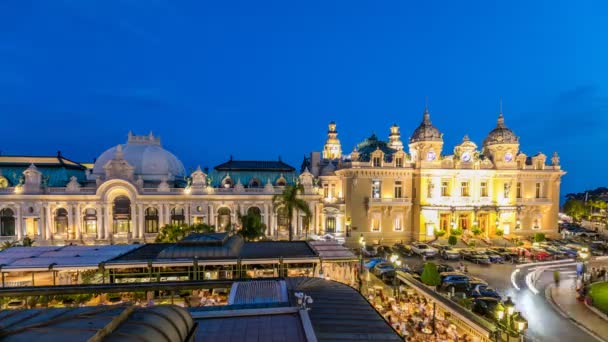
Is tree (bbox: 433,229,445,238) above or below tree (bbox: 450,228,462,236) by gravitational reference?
below

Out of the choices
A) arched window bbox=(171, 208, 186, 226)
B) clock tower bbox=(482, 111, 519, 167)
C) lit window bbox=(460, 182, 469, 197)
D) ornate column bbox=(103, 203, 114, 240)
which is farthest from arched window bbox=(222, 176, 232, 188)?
clock tower bbox=(482, 111, 519, 167)

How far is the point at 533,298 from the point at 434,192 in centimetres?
2528

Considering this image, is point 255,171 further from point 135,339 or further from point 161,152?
point 135,339

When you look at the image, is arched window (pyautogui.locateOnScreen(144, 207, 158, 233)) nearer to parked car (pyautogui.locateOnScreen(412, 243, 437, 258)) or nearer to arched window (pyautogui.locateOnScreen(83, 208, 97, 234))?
arched window (pyautogui.locateOnScreen(83, 208, 97, 234))

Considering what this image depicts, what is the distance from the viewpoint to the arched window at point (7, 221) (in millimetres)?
44156

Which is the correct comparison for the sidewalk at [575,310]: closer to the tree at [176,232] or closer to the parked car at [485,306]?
the parked car at [485,306]

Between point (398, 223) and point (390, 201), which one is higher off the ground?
point (390, 201)

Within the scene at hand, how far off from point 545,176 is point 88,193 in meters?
70.6

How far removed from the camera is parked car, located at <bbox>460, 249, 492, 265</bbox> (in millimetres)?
41344

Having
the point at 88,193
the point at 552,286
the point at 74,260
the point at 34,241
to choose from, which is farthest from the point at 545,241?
the point at 34,241

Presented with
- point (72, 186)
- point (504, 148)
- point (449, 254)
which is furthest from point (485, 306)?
point (72, 186)

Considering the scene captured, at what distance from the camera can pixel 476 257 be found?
1656 inches

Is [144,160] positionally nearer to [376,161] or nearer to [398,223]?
[376,161]

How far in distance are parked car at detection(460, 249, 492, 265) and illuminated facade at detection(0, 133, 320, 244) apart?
69.3 ft
